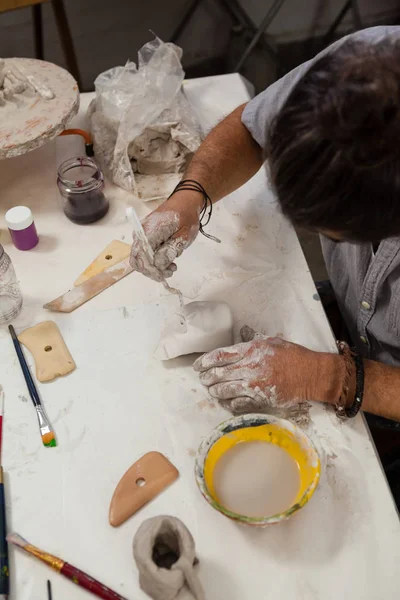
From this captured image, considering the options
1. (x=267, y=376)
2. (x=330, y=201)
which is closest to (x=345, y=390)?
(x=267, y=376)

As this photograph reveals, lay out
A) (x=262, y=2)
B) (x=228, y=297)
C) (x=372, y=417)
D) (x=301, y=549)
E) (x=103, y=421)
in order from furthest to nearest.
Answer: (x=262, y=2) → (x=372, y=417) → (x=228, y=297) → (x=103, y=421) → (x=301, y=549)

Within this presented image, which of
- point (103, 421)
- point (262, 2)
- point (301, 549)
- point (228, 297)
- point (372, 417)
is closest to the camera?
point (301, 549)

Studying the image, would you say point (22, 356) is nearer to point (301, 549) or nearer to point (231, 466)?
point (231, 466)

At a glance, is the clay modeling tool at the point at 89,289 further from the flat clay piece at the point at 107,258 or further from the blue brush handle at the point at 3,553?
the blue brush handle at the point at 3,553

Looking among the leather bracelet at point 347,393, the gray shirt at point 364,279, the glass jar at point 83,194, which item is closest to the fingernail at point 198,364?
the leather bracelet at point 347,393

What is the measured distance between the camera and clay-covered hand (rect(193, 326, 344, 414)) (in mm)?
965

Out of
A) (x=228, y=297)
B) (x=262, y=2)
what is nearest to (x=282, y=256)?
(x=228, y=297)

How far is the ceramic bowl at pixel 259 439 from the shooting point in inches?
32.8

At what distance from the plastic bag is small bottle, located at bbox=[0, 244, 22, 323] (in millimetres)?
395

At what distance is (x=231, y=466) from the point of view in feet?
2.91

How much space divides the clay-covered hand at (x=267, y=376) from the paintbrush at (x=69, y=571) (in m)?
0.35

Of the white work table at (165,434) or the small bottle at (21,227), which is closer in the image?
the white work table at (165,434)

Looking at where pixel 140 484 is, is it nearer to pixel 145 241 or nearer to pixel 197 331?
pixel 197 331

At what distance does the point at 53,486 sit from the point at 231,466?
0.29 metres
